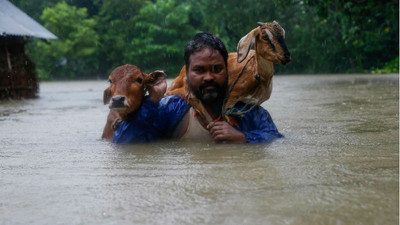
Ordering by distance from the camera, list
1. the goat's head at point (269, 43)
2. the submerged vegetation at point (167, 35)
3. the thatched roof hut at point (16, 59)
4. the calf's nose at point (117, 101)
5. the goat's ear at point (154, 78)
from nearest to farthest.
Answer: the goat's head at point (269, 43) < the calf's nose at point (117, 101) < the goat's ear at point (154, 78) < the thatched roof hut at point (16, 59) < the submerged vegetation at point (167, 35)

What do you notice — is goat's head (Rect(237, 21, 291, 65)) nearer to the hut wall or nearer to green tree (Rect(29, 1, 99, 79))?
the hut wall

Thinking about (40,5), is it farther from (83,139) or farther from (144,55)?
(83,139)

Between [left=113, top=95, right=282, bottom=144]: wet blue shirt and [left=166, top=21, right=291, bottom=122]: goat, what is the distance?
0.40 ft

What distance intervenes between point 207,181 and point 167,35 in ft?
113

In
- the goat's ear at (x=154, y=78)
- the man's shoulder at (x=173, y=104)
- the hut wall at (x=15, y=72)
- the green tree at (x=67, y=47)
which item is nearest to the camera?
the goat's ear at (x=154, y=78)

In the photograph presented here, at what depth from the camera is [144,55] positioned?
1428 inches

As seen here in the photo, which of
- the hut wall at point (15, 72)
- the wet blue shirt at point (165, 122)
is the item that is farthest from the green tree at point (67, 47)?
the wet blue shirt at point (165, 122)

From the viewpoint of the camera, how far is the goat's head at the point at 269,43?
3553 millimetres

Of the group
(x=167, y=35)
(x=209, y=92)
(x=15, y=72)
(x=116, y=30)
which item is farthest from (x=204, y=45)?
(x=116, y=30)

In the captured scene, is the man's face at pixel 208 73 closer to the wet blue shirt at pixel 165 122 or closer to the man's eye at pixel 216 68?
the man's eye at pixel 216 68

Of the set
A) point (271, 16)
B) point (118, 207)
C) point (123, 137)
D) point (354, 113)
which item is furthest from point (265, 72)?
point (271, 16)

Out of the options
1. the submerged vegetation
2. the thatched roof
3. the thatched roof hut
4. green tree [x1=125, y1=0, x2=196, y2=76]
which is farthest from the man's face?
green tree [x1=125, y1=0, x2=196, y2=76]

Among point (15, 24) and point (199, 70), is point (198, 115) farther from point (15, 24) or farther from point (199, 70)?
point (15, 24)

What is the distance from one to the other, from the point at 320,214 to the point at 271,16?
104 ft
